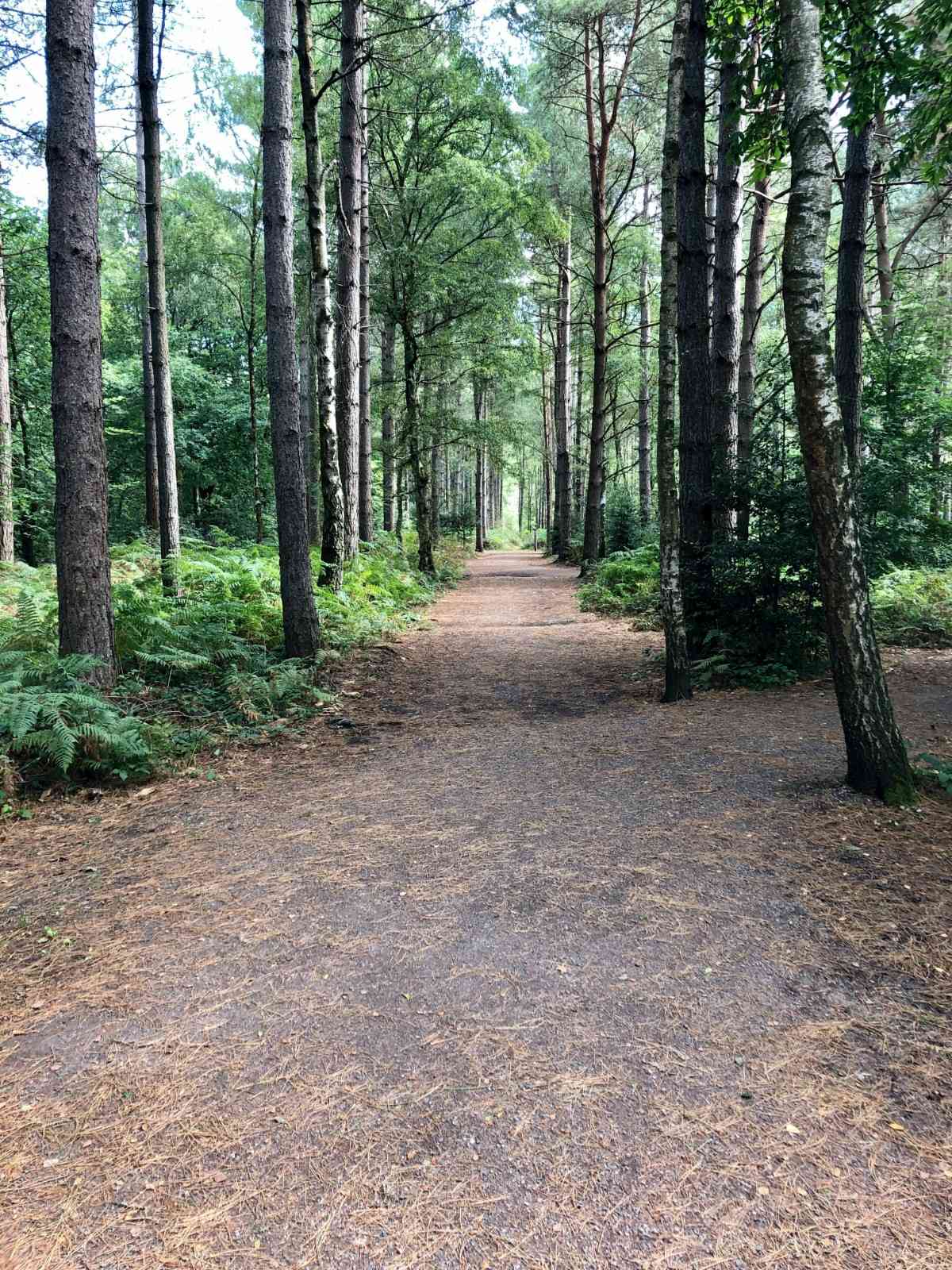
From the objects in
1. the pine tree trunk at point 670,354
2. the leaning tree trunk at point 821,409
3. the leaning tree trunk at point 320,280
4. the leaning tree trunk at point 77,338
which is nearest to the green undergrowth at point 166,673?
the leaning tree trunk at point 77,338

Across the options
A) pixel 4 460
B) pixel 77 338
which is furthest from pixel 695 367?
pixel 4 460

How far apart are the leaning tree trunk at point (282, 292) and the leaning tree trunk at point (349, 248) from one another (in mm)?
3624

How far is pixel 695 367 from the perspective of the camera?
771 cm

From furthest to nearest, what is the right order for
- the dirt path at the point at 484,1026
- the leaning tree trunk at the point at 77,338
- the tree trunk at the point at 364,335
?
the tree trunk at the point at 364,335 → the leaning tree trunk at the point at 77,338 → the dirt path at the point at 484,1026

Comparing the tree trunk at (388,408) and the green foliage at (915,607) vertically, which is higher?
the tree trunk at (388,408)

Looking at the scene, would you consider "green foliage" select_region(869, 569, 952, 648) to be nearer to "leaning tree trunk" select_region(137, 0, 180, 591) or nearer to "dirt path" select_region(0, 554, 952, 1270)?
"dirt path" select_region(0, 554, 952, 1270)

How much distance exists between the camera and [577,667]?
859 centimetres

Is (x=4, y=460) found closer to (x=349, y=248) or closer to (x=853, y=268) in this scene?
(x=349, y=248)

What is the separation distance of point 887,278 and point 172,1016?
1600cm

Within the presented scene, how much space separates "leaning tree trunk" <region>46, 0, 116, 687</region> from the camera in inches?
197

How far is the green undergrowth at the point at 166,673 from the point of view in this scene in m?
4.74

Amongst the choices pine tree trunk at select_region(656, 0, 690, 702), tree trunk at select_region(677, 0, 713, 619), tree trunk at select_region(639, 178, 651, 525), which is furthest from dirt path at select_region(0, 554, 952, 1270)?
tree trunk at select_region(639, 178, 651, 525)

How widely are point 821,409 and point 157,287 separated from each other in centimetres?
962

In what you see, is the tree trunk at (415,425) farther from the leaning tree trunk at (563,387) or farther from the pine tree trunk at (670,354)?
the pine tree trunk at (670,354)
